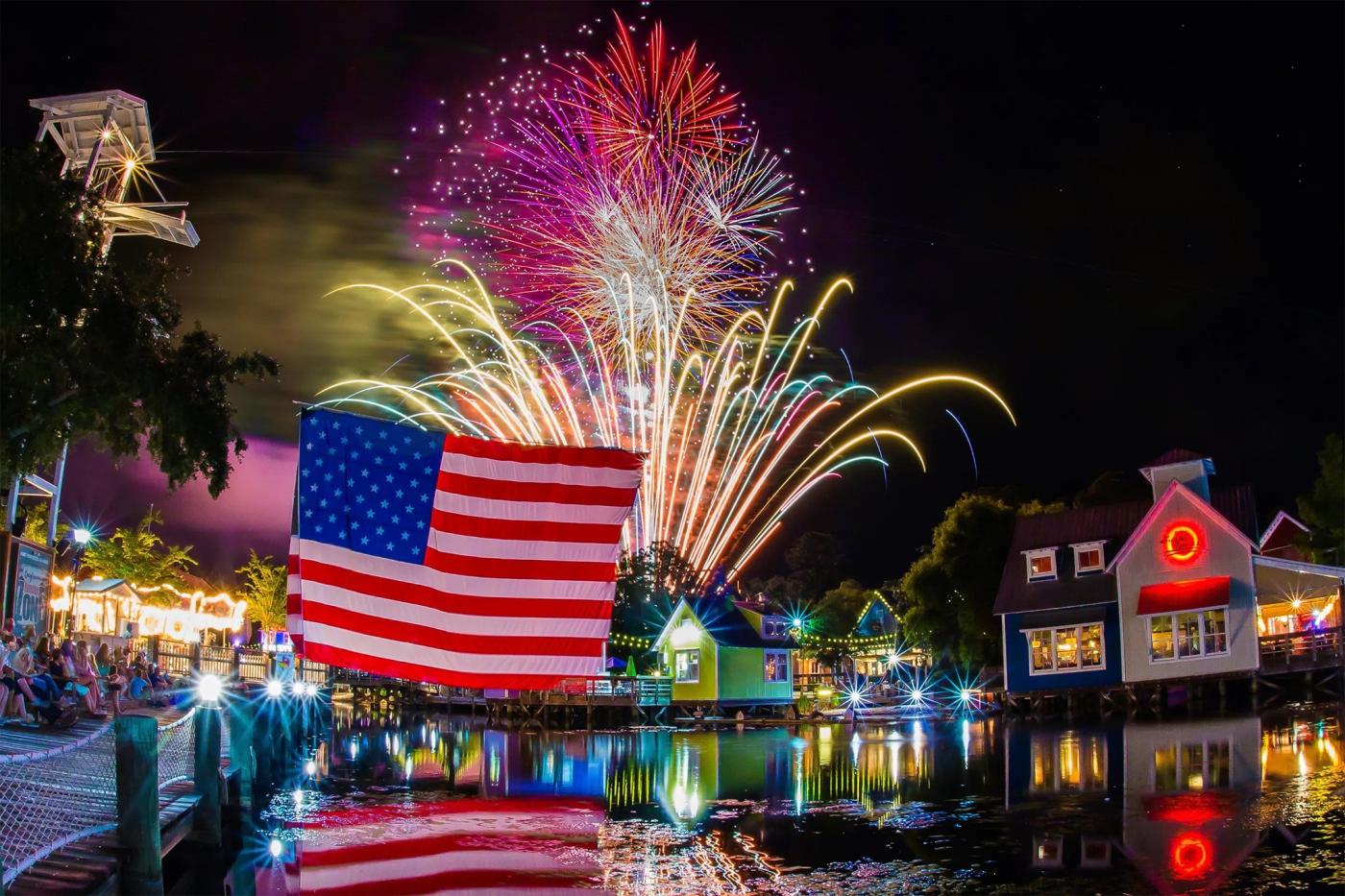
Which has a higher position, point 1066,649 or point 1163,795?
point 1066,649

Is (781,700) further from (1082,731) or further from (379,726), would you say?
(1082,731)

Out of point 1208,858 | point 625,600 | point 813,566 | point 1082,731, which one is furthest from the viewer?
point 813,566

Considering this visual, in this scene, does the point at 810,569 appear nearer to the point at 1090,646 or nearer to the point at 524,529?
the point at 1090,646

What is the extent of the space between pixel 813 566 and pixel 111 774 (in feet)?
340

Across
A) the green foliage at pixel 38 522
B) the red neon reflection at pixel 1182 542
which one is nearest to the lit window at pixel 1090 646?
the red neon reflection at pixel 1182 542

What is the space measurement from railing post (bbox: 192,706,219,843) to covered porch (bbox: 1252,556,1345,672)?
34940 mm

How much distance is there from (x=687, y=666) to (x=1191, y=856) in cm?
4436

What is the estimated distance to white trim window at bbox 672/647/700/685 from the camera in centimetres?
5703

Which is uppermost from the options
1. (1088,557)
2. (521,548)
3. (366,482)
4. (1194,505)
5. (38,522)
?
(38,522)

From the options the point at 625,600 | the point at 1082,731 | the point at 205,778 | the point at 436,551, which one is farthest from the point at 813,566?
the point at 436,551

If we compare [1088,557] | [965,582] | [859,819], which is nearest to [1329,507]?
[1088,557]

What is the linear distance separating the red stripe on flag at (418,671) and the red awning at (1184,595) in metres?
39.0

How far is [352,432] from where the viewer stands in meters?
8.09

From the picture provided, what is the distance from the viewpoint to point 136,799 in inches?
510
